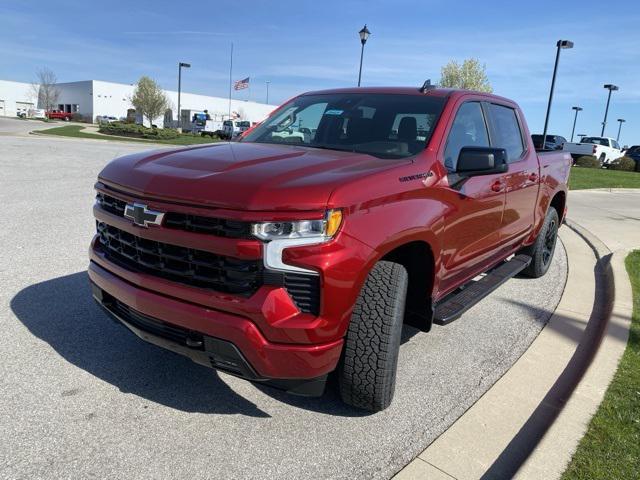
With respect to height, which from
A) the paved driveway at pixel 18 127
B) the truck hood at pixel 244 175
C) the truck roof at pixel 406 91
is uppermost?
the truck roof at pixel 406 91

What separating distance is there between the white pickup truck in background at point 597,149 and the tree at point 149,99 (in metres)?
51.6

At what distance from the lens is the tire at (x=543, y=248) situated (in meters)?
5.71

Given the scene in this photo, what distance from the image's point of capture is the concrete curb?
8.46ft

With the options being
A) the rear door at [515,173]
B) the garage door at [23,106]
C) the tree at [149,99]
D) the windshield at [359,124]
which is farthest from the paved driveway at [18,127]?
the garage door at [23,106]

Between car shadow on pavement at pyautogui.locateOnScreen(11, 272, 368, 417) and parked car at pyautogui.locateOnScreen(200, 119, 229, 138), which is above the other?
parked car at pyautogui.locateOnScreen(200, 119, 229, 138)

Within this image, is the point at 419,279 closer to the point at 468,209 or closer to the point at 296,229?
the point at 468,209

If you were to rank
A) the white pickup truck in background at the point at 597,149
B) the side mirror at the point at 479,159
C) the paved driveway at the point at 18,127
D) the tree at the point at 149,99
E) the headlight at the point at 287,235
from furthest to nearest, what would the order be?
the tree at the point at 149,99, the white pickup truck in background at the point at 597,149, the paved driveway at the point at 18,127, the side mirror at the point at 479,159, the headlight at the point at 287,235

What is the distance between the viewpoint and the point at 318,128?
157 inches

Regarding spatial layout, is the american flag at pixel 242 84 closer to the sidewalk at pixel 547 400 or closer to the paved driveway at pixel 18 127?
the paved driveway at pixel 18 127

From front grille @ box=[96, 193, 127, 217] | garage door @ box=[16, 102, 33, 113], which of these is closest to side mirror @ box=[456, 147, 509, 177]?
front grille @ box=[96, 193, 127, 217]

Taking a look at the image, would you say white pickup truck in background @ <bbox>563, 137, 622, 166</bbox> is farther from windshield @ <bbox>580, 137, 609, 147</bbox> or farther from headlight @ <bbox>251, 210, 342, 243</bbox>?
headlight @ <bbox>251, 210, 342, 243</bbox>

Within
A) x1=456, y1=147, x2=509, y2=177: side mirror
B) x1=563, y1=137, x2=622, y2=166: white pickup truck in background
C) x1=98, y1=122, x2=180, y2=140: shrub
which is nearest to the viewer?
x1=456, y1=147, x2=509, y2=177: side mirror

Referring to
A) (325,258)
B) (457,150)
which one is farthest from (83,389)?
(457,150)

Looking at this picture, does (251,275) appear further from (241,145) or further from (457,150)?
(457,150)
